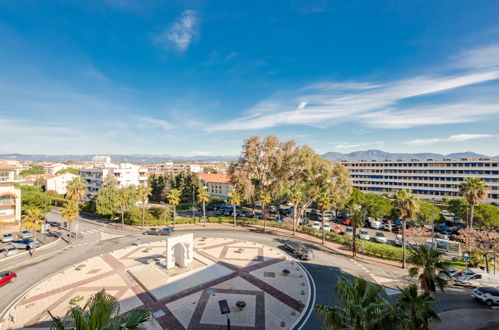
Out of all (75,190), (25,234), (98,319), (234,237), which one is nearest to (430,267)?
(98,319)

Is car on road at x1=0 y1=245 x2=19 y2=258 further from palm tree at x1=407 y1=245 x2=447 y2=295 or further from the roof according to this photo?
the roof

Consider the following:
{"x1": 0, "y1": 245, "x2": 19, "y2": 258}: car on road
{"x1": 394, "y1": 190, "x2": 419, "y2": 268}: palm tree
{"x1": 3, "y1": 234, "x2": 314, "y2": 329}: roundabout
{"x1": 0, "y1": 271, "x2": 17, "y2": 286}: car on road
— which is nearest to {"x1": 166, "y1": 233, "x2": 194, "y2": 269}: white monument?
{"x1": 3, "y1": 234, "x2": 314, "y2": 329}: roundabout

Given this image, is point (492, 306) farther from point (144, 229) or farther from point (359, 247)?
point (144, 229)

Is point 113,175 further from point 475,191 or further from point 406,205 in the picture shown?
point 475,191

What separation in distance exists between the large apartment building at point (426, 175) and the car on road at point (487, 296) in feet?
189

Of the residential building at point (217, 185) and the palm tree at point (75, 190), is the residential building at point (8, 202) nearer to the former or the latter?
the palm tree at point (75, 190)

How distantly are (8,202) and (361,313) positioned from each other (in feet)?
235

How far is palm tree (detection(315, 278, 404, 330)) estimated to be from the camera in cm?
1050

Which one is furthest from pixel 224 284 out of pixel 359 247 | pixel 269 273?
pixel 359 247

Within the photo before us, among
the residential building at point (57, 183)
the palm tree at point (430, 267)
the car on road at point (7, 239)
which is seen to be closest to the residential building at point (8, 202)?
the car on road at point (7, 239)

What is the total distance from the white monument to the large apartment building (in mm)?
72533

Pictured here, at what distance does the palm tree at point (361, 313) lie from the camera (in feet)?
34.4

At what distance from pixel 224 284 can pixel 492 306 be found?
90.5ft

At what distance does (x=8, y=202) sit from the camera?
5116 centimetres
